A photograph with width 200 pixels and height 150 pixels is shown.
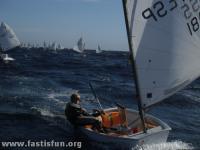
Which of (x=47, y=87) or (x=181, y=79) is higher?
(x=181, y=79)

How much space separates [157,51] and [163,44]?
0.96ft

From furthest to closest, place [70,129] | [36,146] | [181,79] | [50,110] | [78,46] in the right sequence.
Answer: [78,46]
[50,110]
[70,129]
[36,146]
[181,79]

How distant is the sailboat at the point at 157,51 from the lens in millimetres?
10875

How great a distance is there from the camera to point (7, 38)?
200 feet

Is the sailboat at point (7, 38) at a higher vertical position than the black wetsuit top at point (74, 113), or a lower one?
higher

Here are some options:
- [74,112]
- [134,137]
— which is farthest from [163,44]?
[74,112]

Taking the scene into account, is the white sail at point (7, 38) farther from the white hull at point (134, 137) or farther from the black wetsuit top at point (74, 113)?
the white hull at point (134, 137)

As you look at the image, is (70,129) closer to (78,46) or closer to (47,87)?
(47,87)

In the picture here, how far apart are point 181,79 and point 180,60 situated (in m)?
0.66

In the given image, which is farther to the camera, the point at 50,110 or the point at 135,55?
the point at 50,110

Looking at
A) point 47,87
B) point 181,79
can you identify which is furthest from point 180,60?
point 47,87

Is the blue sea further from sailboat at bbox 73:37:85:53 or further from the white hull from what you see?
sailboat at bbox 73:37:85:53

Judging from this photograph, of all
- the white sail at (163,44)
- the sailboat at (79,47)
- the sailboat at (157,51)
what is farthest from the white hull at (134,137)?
the sailboat at (79,47)

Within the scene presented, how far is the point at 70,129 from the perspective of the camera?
15.0 meters
